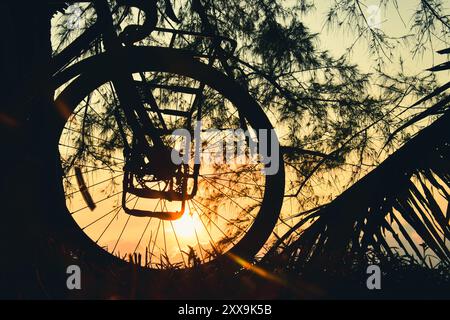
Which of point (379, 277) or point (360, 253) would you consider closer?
point (360, 253)

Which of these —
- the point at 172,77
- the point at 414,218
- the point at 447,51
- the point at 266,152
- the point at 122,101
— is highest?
the point at 172,77

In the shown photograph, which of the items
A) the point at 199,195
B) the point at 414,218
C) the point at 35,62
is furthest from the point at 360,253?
the point at 199,195

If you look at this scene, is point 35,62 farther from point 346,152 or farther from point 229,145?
point 346,152

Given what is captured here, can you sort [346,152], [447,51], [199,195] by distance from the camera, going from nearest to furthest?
[447,51]
[346,152]
[199,195]

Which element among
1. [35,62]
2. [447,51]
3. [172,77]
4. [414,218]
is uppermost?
[172,77]

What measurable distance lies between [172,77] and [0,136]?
5.70 ft

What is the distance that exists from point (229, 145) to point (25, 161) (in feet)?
4.88

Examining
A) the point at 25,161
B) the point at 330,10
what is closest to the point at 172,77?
the point at 330,10

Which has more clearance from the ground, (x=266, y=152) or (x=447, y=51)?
(x=266, y=152)

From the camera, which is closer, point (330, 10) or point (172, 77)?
point (330, 10)

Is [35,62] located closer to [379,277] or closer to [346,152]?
[379,277]

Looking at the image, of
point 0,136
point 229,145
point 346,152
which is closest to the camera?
point 0,136

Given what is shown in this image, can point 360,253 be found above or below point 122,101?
below

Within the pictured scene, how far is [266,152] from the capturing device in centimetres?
165
